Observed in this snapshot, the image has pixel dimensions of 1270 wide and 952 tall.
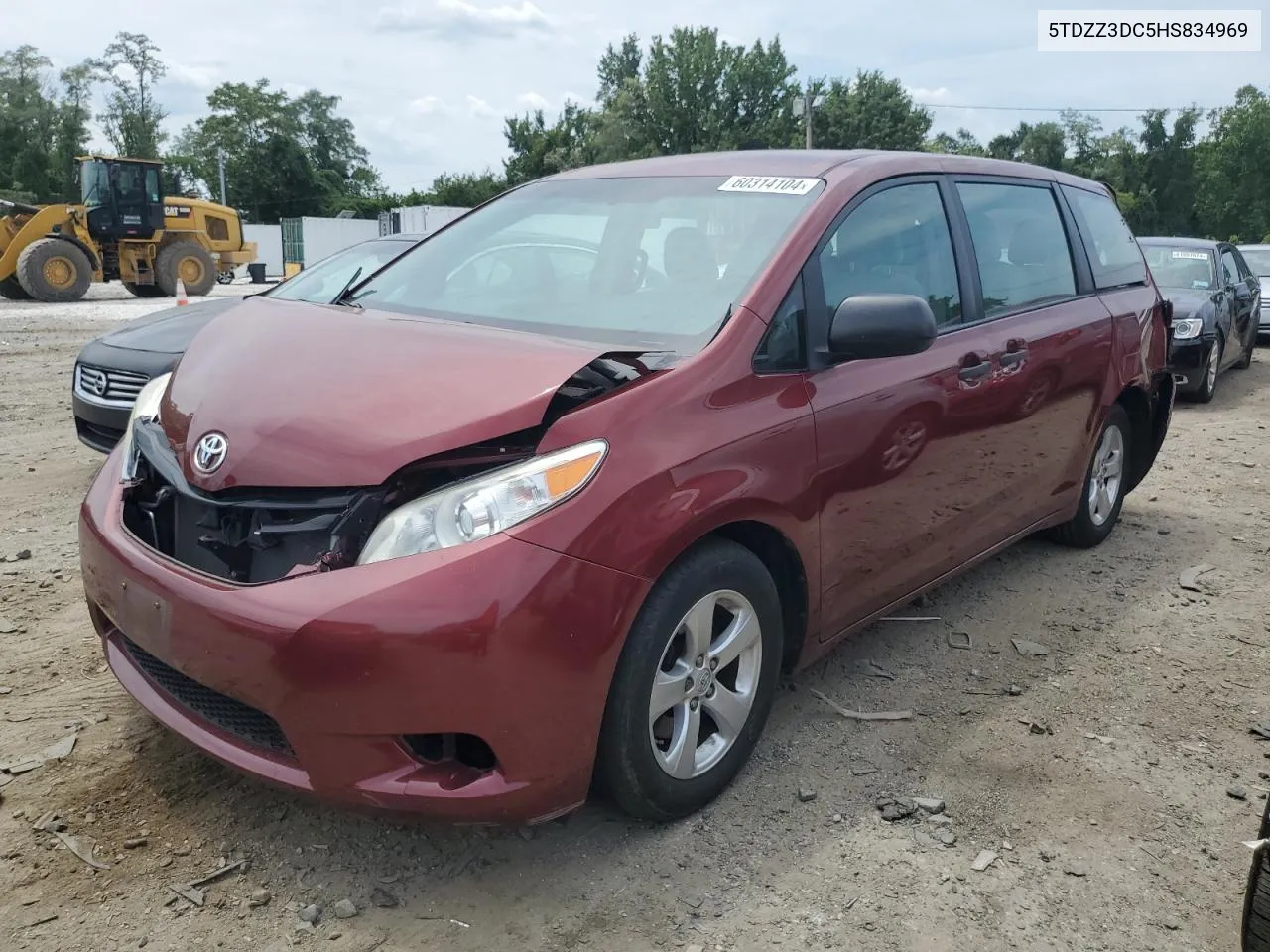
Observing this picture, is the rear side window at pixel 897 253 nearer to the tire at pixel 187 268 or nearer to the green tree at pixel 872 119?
the tire at pixel 187 268

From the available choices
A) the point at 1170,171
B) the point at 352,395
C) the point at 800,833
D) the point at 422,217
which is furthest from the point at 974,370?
the point at 1170,171

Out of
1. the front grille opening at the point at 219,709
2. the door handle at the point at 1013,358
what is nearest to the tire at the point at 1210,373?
the door handle at the point at 1013,358

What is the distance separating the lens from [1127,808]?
286 centimetres

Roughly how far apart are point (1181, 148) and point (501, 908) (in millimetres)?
75803

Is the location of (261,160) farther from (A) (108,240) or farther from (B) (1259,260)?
(B) (1259,260)

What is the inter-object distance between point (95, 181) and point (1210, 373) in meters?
20.1

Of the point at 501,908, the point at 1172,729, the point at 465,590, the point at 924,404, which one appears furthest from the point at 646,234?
the point at 1172,729

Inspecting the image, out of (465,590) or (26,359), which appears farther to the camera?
(26,359)

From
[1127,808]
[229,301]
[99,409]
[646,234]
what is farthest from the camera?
[229,301]

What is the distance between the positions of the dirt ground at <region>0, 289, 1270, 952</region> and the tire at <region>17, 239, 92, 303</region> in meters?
17.7

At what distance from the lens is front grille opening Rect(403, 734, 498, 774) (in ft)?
7.43

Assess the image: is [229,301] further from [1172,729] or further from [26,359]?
[26,359]

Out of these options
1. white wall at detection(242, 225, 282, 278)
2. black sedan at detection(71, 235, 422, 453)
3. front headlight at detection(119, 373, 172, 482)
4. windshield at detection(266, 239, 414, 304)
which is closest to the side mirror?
front headlight at detection(119, 373, 172, 482)

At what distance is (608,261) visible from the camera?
329cm
